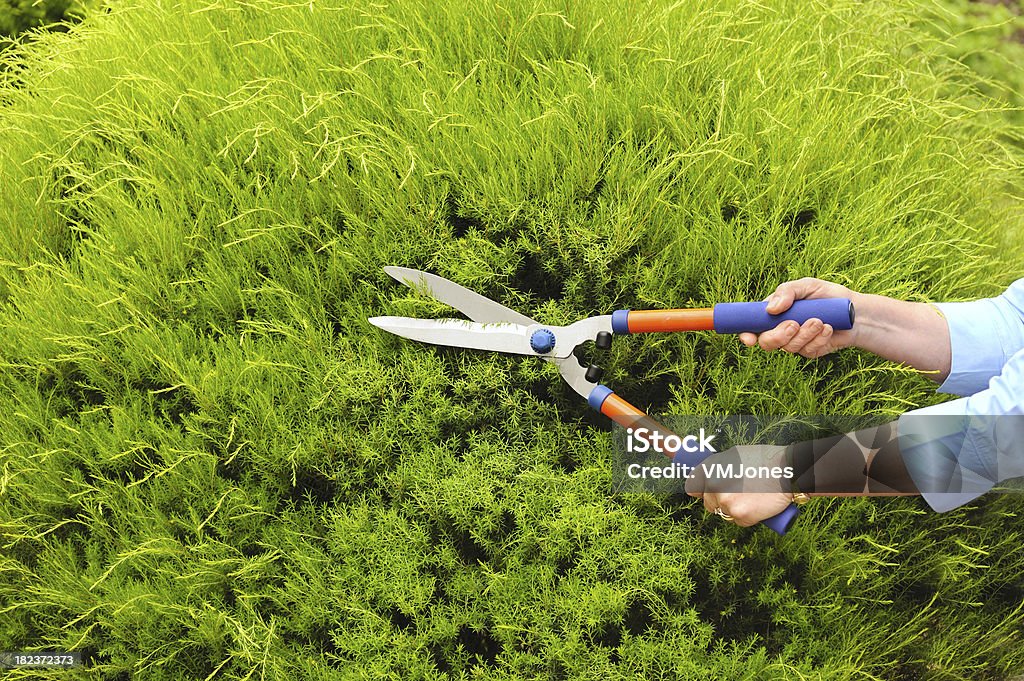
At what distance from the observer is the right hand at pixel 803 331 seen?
1.51 meters

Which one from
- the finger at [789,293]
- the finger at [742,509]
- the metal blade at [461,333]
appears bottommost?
the finger at [742,509]

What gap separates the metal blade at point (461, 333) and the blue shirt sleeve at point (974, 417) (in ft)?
2.53

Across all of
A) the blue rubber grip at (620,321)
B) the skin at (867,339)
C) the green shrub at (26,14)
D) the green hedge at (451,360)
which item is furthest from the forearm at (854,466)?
the green shrub at (26,14)

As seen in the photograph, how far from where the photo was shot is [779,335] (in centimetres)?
153

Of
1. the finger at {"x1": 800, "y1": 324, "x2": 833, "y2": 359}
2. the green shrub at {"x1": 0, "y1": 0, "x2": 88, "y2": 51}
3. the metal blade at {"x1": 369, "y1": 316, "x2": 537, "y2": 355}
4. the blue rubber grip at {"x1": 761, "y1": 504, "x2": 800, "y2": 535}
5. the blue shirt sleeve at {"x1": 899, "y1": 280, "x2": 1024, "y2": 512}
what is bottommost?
the blue rubber grip at {"x1": 761, "y1": 504, "x2": 800, "y2": 535}

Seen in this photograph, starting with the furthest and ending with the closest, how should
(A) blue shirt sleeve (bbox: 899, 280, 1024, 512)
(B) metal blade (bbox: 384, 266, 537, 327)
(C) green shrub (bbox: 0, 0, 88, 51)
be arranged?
(C) green shrub (bbox: 0, 0, 88, 51)
(B) metal blade (bbox: 384, 266, 537, 327)
(A) blue shirt sleeve (bbox: 899, 280, 1024, 512)

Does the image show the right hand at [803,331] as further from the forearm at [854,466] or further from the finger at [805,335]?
the forearm at [854,466]

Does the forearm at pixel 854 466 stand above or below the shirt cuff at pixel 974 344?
below

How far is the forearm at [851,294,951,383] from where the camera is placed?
1.62 meters

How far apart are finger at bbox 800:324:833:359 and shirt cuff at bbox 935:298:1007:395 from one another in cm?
27

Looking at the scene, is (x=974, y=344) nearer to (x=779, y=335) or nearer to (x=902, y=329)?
(x=902, y=329)

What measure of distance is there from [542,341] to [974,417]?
812 mm

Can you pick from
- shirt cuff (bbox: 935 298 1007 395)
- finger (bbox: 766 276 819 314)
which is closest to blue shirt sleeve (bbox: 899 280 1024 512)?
shirt cuff (bbox: 935 298 1007 395)

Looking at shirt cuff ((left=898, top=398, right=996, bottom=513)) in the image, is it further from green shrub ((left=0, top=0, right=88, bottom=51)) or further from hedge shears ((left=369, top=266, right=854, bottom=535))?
green shrub ((left=0, top=0, right=88, bottom=51))
